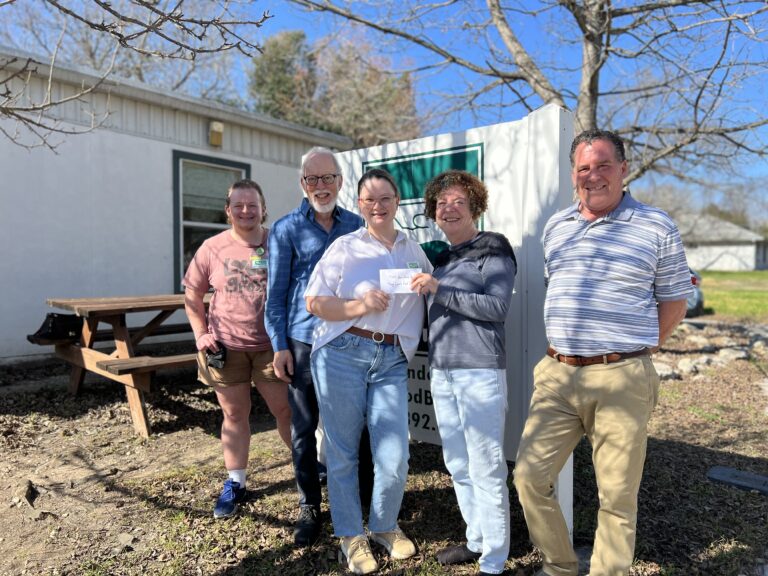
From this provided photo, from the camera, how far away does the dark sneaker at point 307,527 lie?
292cm

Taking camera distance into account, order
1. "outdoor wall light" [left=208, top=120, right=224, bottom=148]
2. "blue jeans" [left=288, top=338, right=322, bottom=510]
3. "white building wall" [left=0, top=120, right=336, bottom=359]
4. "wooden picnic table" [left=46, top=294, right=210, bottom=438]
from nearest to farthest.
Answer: "blue jeans" [left=288, top=338, right=322, bottom=510], "wooden picnic table" [left=46, top=294, right=210, bottom=438], "white building wall" [left=0, top=120, right=336, bottom=359], "outdoor wall light" [left=208, top=120, right=224, bottom=148]

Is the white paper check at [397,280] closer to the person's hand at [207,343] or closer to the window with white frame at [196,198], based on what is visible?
the person's hand at [207,343]

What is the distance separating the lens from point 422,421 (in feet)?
11.9

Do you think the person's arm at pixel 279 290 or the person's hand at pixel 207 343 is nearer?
the person's arm at pixel 279 290

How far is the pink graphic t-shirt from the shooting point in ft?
10.3

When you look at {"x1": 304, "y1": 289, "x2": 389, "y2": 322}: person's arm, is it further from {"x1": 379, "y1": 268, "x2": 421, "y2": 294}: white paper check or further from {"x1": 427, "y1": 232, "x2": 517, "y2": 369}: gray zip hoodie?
{"x1": 427, "y1": 232, "x2": 517, "y2": 369}: gray zip hoodie

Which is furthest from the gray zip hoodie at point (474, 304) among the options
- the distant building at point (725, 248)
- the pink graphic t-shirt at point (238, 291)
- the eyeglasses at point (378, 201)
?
the distant building at point (725, 248)

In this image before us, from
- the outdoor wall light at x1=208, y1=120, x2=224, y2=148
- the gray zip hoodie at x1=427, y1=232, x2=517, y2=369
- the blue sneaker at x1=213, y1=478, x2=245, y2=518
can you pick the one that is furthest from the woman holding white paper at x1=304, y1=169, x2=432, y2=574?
the outdoor wall light at x1=208, y1=120, x2=224, y2=148

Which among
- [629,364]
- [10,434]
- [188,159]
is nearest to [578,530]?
[629,364]

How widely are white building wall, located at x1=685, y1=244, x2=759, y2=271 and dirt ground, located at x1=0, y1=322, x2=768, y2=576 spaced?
56884 mm

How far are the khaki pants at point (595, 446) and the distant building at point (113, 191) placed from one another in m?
5.34

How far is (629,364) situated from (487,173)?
148 cm

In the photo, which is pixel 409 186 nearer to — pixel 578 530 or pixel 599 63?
pixel 578 530

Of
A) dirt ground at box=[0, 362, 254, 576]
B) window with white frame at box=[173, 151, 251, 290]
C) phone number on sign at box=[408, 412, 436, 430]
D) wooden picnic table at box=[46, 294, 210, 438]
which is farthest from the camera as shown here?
window with white frame at box=[173, 151, 251, 290]
